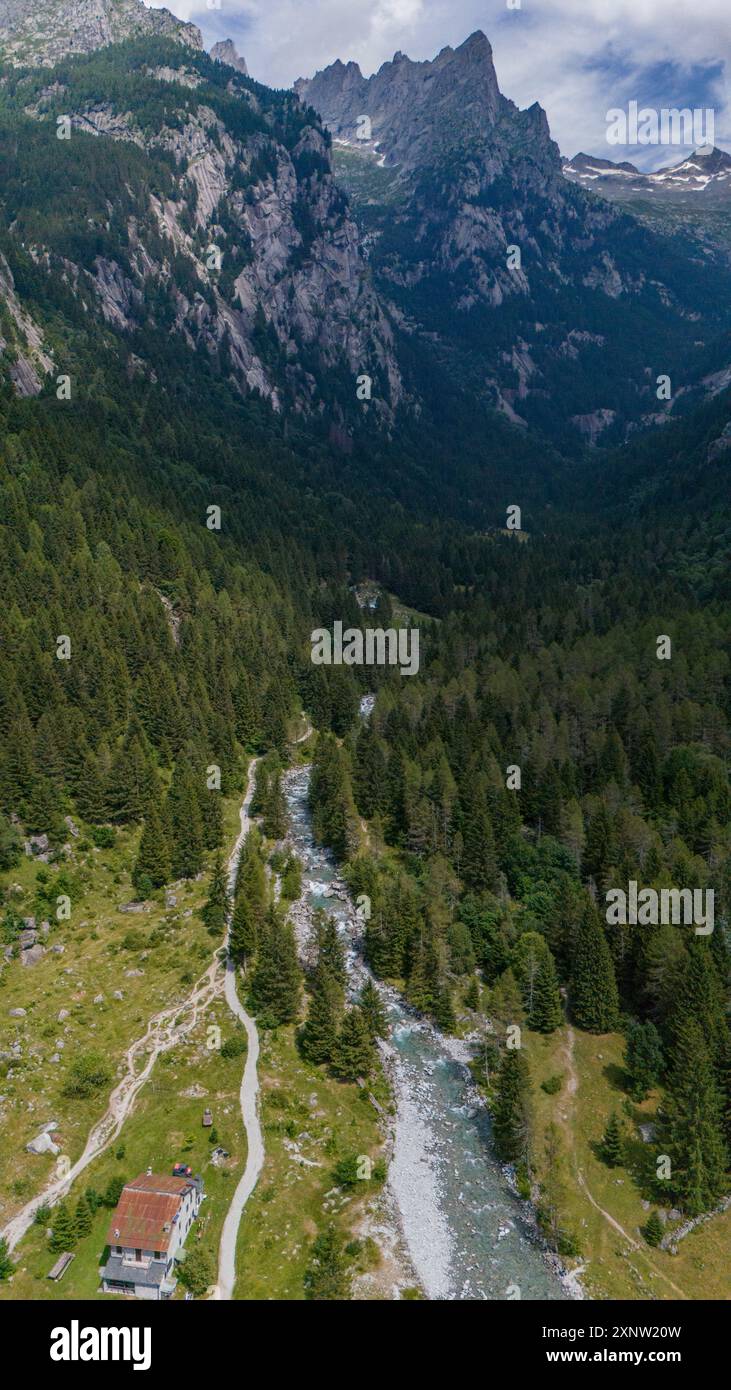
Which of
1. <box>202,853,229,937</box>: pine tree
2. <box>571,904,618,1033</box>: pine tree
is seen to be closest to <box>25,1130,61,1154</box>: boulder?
<box>202,853,229,937</box>: pine tree

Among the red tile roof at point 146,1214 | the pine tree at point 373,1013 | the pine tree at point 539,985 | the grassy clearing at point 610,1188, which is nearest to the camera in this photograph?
the red tile roof at point 146,1214

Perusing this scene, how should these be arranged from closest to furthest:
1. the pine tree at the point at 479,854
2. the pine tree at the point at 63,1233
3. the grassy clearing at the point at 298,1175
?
the grassy clearing at the point at 298,1175 < the pine tree at the point at 63,1233 < the pine tree at the point at 479,854

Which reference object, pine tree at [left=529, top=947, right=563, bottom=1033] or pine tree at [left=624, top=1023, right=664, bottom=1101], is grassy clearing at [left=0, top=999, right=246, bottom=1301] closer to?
pine tree at [left=529, top=947, right=563, bottom=1033]

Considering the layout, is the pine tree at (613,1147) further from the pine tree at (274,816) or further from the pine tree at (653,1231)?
the pine tree at (274,816)

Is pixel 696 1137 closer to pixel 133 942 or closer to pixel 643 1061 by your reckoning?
pixel 643 1061

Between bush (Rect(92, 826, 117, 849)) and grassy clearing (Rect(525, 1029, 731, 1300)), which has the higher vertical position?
bush (Rect(92, 826, 117, 849))

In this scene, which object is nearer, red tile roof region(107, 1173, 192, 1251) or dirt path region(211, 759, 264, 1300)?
red tile roof region(107, 1173, 192, 1251)

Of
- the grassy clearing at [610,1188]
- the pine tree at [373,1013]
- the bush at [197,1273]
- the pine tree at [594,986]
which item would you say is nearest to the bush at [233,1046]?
the pine tree at [373,1013]
